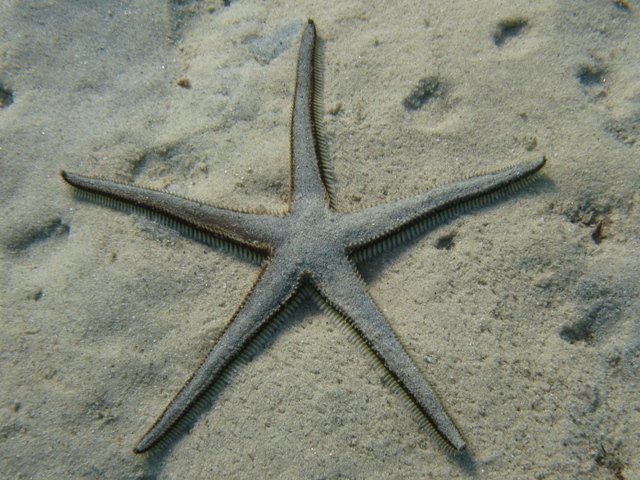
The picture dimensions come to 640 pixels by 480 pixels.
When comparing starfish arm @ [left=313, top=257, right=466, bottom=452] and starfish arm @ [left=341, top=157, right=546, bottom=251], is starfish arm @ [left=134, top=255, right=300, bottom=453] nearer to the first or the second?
starfish arm @ [left=313, top=257, right=466, bottom=452]

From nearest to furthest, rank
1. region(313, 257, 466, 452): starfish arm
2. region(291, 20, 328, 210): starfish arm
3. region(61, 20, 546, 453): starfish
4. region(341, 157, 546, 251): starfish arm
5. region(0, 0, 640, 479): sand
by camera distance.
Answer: region(313, 257, 466, 452): starfish arm → region(61, 20, 546, 453): starfish → region(0, 0, 640, 479): sand → region(341, 157, 546, 251): starfish arm → region(291, 20, 328, 210): starfish arm

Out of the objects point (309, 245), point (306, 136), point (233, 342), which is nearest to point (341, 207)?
point (309, 245)

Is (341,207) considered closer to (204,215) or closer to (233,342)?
(204,215)

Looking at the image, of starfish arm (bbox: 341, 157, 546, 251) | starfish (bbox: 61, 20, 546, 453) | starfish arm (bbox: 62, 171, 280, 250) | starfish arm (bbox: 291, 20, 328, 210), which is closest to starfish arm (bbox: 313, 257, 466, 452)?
starfish (bbox: 61, 20, 546, 453)

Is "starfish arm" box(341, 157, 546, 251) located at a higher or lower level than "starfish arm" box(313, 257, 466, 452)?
higher

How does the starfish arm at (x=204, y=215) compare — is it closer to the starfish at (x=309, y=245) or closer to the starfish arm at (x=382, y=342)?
the starfish at (x=309, y=245)

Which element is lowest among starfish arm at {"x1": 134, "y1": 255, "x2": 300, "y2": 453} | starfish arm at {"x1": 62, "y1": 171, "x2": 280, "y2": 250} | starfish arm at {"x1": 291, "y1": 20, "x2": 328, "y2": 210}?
starfish arm at {"x1": 134, "y1": 255, "x2": 300, "y2": 453}

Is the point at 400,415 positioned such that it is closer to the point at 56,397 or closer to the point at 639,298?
the point at 639,298
